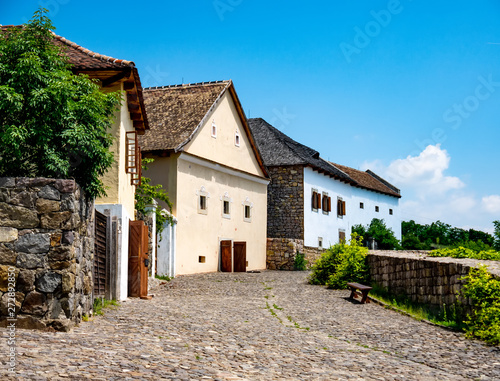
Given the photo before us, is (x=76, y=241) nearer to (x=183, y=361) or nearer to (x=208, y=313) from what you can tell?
(x=183, y=361)

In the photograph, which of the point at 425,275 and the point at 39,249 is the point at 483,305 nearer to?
the point at 425,275

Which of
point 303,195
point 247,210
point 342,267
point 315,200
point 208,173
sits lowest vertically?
point 342,267

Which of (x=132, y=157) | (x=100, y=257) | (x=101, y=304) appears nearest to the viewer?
(x=101, y=304)

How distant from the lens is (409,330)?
10.8m

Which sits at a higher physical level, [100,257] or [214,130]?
[214,130]

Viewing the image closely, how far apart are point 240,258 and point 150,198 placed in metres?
7.43

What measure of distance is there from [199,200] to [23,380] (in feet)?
61.3

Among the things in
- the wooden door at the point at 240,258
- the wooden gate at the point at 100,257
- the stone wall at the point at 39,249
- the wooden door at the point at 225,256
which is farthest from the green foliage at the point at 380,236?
the stone wall at the point at 39,249

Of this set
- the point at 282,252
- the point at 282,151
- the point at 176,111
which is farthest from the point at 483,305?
the point at 282,151

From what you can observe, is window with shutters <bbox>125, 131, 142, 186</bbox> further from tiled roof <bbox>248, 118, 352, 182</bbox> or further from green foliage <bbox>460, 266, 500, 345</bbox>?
tiled roof <bbox>248, 118, 352, 182</bbox>

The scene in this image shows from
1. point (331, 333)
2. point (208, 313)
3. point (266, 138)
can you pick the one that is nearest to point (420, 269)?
point (331, 333)

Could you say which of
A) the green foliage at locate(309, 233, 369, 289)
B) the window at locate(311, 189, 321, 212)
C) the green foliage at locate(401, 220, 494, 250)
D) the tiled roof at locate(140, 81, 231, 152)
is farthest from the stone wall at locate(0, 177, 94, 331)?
the green foliage at locate(401, 220, 494, 250)

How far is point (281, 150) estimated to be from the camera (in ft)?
109

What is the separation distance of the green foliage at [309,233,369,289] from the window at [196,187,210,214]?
638cm
